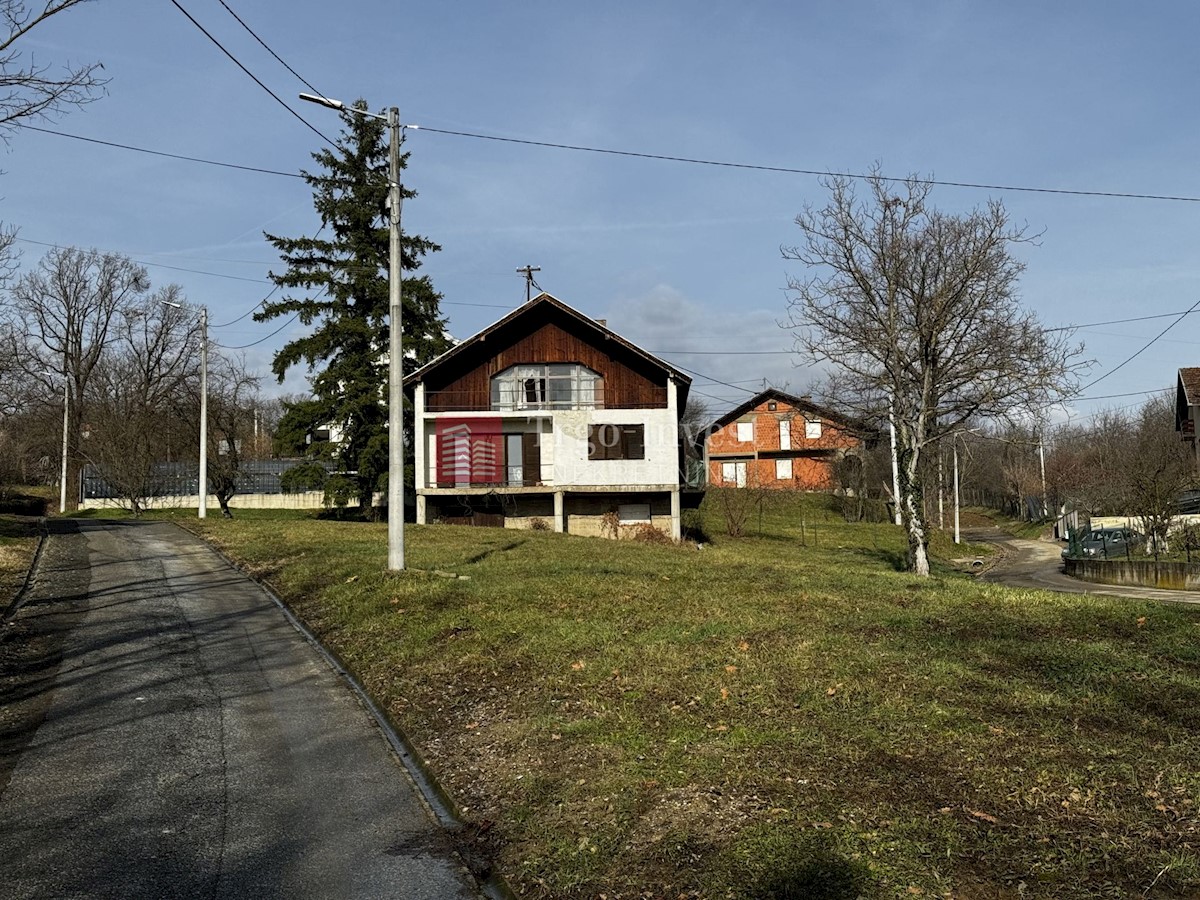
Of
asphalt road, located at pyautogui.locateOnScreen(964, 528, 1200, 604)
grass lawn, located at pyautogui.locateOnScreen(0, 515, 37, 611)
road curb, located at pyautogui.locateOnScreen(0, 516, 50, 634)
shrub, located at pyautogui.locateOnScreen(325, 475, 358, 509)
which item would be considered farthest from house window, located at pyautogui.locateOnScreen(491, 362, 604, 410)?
road curb, located at pyautogui.locateOnScreen(0, 516, 50, 634)

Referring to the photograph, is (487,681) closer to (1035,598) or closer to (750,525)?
(1035,598)

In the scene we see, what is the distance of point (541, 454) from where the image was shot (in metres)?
36.6

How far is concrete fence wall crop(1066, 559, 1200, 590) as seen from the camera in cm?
2839

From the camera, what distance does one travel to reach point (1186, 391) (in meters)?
59.8

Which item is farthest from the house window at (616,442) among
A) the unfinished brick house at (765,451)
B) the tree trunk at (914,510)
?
the unfinished brick house at (765,451)

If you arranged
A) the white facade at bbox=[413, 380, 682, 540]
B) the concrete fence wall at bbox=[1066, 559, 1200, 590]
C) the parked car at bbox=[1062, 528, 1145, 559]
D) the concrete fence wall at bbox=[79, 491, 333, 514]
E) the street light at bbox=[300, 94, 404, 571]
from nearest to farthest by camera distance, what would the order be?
the street light at bbox=[300, 94, 404, 571], the concrete fence wall at bbox=[1066, 559, 1200, 590], the parked car at bbox=[1062, 528, 1145, 559], the white facade at bbox=[413, 380, 682, 540], the concrete fence wall at bbox=[79, 491, 333, 514]

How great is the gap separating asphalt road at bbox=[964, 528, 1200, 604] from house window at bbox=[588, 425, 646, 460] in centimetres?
1324

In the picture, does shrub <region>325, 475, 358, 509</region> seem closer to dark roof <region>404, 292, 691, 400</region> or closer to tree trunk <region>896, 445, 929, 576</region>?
dark roof <region>404, 292, 691, 400</region>

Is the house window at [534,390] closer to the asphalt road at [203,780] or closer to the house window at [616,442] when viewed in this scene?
the house window at [616,442]

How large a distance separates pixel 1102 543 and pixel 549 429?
70.9 ft

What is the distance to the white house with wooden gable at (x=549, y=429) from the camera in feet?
118

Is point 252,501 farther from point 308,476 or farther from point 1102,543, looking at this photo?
point 1102,543

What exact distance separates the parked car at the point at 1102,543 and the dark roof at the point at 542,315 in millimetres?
16216

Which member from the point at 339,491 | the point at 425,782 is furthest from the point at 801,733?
the point at 339,491
